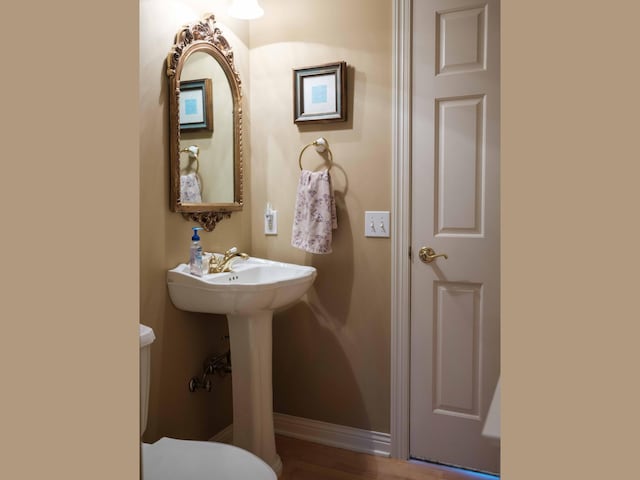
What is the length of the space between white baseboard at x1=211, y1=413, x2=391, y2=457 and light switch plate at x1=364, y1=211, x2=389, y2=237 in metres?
0.86

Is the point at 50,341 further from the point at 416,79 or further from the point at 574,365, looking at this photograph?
the point at 416,79

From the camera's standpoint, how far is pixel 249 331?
5.90 ft

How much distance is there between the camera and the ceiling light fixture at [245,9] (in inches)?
76.4

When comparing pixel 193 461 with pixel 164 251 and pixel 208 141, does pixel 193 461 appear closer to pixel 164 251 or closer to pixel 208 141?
pixel 164 251

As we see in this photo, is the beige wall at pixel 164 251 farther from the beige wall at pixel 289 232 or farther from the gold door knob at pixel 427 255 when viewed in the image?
the gold door knob at pixel 427 255

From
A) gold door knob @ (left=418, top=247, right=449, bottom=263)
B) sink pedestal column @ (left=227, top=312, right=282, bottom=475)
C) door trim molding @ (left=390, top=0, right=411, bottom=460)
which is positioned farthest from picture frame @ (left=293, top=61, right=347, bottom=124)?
sink pedestal column @ (left=227, top=312, right=282, bottom=475)

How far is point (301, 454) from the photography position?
208 cm

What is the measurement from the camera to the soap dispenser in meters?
1.77

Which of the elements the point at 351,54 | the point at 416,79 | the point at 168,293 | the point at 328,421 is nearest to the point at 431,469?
the point at 328,421

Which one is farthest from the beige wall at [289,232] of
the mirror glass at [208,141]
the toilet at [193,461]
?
the toilet at [193,461]

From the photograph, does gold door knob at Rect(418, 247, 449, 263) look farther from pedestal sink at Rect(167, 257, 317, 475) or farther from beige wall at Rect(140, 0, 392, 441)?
pedestal sink at Rect(167, 257, 317, 475)

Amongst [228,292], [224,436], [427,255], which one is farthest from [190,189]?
[224,436]

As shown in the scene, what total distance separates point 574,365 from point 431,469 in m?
2.06

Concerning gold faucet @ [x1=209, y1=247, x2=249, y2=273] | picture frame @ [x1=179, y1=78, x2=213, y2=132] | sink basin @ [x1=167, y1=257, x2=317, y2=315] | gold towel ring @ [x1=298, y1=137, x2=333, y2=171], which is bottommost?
sink basin @ [x1=167, y1=257, x2=317, y2=315]
